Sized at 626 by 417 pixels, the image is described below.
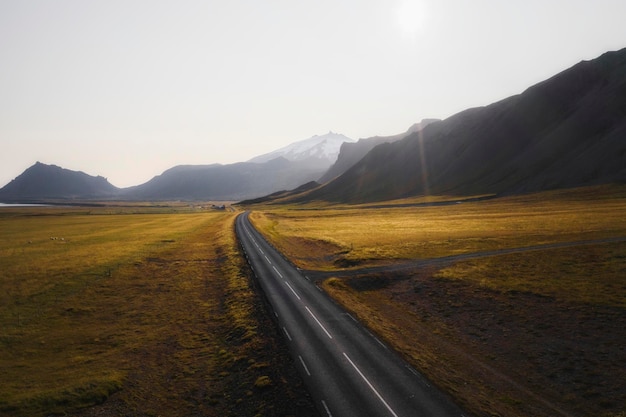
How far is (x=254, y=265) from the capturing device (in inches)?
2141

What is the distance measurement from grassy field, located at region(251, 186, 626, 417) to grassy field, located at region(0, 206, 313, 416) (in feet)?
36.1

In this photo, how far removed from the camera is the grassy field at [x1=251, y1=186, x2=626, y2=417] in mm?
22375

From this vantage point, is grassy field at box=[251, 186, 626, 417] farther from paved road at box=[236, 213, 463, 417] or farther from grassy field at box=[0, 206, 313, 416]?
grassy field at box=[0, 206, 313, 416]

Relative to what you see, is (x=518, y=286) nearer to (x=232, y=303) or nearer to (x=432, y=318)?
(x=432, y=318)

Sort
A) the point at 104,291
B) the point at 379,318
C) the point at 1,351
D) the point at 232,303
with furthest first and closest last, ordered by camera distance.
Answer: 1. the point at 104,291
2. the point at 232,303
3. the point at 379,318
4. the point at 1,351

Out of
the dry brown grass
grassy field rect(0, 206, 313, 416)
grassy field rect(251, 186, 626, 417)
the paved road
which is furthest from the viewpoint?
the dry brown grass

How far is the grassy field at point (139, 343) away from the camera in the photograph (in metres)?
21.5

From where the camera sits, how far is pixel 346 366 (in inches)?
963

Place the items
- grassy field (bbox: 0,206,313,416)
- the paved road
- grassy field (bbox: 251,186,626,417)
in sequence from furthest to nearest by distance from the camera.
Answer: grassy field (bbox: 251,186,626,417), grassy field (bbox: 0,206,313,416), the paved road

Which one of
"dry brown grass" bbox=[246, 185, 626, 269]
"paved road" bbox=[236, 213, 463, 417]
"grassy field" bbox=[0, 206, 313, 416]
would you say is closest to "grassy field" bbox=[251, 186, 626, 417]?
"dry brown grass" bbox=[246, 185, 626, 269]

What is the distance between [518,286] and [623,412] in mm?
20398

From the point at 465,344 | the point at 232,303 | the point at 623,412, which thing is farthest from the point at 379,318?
the point at 623,412

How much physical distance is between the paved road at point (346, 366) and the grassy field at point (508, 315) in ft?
4.76

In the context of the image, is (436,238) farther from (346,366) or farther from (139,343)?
(139,343)
